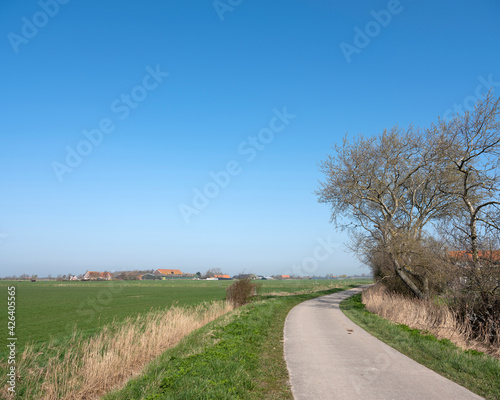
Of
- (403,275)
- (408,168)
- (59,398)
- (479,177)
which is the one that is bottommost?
(59,398)

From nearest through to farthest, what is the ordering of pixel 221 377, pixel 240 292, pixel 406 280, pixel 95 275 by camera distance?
pixel 221 377, pixel 406 280, pixel 240 292, pixel 95 275

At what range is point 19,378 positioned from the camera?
353 inches

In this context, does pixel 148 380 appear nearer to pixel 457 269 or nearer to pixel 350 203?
pixel 457 269

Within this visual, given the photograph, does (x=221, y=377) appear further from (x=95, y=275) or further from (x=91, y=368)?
(x=95, y=275)

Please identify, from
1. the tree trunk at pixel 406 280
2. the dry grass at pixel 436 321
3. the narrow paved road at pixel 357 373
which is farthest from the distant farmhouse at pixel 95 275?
the narrow paved road at pixel 357 373

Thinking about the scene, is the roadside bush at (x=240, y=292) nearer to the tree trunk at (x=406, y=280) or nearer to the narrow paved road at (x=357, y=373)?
the tree trunk at (x=406, y=280)

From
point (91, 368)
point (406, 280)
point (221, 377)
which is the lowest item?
point (91, 368)

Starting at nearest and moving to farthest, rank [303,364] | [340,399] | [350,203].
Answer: [340,399] < [303,364] < [350,203]

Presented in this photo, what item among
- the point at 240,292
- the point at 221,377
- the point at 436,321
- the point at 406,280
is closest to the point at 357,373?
the point at 221,377

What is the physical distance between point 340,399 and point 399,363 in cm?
311

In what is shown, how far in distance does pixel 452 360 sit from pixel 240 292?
22.4 m

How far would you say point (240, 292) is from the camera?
2891cm

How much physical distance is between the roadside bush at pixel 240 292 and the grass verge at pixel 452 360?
17.9m

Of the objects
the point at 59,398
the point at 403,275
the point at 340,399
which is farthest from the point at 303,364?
the point at 403,275
